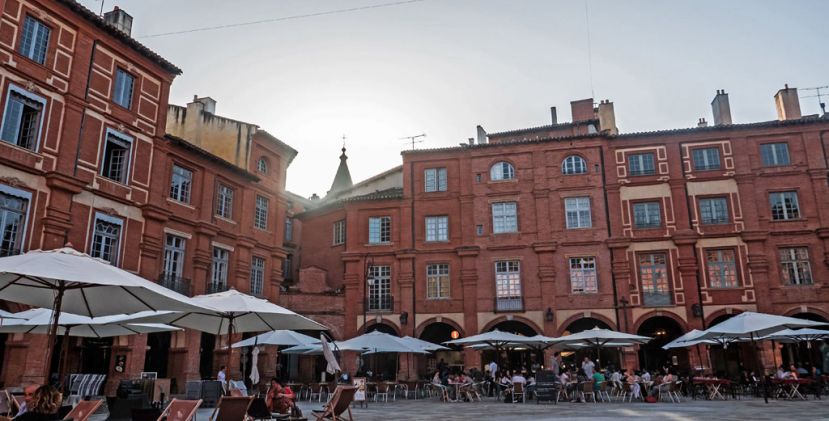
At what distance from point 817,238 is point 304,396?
23508 mm

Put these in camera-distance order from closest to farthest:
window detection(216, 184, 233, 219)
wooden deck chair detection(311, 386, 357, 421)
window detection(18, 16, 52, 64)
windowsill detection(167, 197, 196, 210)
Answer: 1. wooden deck chair detection(311, 386, 357, 421)
2. window detection(18, 16, 52, 64)
3. windowsill detection(167, 197, 196, 210)
4. window detection(216, 184, 233, 219)

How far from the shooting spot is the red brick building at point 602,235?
2748cm

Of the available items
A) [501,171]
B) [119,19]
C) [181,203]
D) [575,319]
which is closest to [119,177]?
[181,203]

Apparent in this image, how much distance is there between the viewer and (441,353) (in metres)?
31.0

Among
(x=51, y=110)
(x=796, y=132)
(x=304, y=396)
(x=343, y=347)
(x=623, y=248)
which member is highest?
(x=796, y=132)

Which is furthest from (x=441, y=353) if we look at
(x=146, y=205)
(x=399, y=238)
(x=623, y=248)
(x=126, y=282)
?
(x=126, y=282)

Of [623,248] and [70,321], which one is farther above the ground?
[623,248]

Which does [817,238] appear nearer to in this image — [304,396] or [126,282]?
[304,396]

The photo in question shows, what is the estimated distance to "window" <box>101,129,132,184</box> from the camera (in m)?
20.1

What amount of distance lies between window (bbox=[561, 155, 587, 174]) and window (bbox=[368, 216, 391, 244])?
941 centimetres

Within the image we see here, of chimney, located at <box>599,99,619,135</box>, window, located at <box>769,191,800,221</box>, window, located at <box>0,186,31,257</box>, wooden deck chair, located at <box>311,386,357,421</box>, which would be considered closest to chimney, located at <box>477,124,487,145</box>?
chimney, located at <box>599,99,619,135</box>

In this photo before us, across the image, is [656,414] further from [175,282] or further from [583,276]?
[175,282]

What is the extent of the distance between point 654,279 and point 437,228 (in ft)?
35.2

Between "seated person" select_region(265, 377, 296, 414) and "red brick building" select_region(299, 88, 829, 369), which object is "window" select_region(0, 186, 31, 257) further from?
"red brick building" select_region(299, 88, 829, 369)
